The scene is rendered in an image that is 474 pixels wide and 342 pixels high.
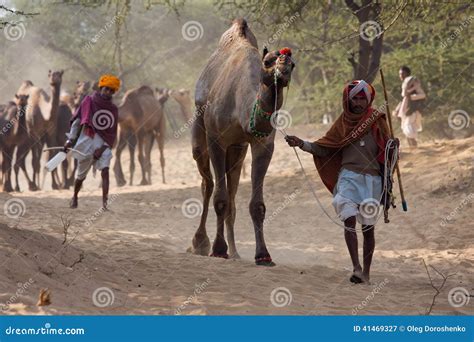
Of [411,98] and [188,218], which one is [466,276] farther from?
[411,98]

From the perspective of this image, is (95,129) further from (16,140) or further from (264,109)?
(16,140)

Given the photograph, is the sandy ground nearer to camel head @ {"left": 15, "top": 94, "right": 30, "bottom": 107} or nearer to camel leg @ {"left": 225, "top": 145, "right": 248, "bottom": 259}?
camel leg @ {"left": 225, "top": 145, "right": 248, "bottom": 259}

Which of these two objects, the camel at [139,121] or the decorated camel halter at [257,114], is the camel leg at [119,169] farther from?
the decorated camel halter at [257,114]

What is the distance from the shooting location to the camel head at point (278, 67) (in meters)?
7.22

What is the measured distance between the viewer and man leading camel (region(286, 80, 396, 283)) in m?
7.58

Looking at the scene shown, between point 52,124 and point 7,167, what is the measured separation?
4.45ft

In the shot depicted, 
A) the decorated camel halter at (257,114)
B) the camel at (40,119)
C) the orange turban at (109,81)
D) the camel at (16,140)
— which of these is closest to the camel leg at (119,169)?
the camel at (40,119)

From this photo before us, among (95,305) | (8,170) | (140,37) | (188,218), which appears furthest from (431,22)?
(140,37)

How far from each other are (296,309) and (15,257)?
2254 millimetres

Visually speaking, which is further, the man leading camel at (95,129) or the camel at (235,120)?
the man leading camel at (95,129)

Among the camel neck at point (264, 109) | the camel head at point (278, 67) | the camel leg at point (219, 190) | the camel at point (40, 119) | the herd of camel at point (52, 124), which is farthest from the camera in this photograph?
the herd of camel at point (52, 124)

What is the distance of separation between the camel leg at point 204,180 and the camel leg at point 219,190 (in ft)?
2.62

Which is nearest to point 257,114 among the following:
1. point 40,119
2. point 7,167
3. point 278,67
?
point 278,67

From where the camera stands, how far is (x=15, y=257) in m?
7.04
